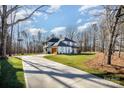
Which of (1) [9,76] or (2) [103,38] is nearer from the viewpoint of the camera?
(1) [9,76]

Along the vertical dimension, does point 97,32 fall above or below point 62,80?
above

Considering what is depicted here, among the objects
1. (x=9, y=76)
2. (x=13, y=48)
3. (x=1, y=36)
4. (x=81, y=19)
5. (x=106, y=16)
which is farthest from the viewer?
(x=13, y=48)

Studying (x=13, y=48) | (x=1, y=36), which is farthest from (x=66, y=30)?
(x=13, y=48)

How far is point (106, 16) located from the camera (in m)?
9.13

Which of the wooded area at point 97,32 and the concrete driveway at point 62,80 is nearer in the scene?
the concrete driveway at point 62,80

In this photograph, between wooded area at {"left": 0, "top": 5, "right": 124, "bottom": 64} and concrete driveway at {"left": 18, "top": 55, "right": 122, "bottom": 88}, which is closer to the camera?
concrete driveway at {"left": 18, "top": 55, "right": 122, "bottom": 88}

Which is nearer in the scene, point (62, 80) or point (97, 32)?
point (62, 80)

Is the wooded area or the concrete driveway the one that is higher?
the wooded area

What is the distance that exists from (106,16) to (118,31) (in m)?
0.78

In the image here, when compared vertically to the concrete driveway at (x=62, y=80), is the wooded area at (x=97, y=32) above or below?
above

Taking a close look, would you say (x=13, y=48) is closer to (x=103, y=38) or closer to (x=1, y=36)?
(x=1, y=36)
